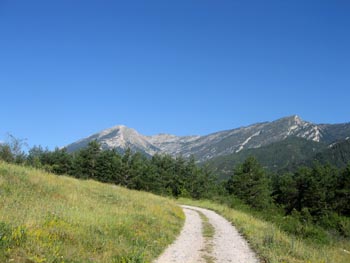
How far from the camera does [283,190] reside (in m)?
99.8

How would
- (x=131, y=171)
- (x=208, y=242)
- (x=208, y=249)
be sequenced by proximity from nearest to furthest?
(x=208, y=249) → (x=208, y=242) → (x=131, y=171)

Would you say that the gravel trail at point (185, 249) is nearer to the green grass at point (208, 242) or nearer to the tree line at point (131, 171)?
the green grass at point (208, 242)

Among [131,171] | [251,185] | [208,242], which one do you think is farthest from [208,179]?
[208,242]

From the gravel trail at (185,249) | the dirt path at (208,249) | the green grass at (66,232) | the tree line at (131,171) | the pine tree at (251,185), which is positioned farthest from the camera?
the tree line at (131,171)

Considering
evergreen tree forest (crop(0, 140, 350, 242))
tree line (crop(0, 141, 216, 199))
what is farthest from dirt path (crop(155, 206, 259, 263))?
tree line (crop(0, 141, 216, 199))

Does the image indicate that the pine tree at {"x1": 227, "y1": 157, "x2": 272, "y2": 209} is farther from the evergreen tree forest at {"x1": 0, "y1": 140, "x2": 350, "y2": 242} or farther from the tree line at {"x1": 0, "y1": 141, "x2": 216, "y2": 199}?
the tree line at {"x1": 0, "y1": 141, "x2": 216, "y2": 199}

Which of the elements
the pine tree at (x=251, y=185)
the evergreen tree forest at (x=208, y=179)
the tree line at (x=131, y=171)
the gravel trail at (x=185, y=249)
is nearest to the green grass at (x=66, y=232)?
the gravel trail at (x=185, y=249)

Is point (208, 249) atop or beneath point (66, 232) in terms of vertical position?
beneath

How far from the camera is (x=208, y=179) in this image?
10519 cm

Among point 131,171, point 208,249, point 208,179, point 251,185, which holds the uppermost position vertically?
point 131,171

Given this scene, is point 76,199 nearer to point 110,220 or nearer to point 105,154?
point 110,220

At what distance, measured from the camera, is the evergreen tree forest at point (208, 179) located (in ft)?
279

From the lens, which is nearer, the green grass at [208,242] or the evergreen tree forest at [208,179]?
the green grass at [208,242]

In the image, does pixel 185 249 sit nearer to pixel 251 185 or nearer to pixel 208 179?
pixel 251 185
